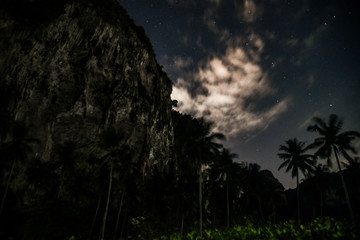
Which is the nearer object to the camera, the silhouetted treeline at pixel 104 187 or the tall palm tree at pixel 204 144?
the silhouetted treeline at pixel 104 187

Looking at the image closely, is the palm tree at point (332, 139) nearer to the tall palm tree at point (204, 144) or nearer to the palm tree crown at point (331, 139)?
the palm tree crown at point (331, 139)

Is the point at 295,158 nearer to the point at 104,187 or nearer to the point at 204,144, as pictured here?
the point at 204,144

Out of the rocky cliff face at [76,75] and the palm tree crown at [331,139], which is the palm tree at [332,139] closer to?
the palm tree crown at [331,139]

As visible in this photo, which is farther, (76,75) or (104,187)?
(76,75)

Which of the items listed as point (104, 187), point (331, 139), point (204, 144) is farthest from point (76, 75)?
point (331, 139)

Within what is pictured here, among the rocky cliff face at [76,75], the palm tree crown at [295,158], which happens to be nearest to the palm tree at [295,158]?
the palm tree crown at [295,158]

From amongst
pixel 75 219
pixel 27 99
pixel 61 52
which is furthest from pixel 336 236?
pixel 61 52

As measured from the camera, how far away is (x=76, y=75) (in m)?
35.0

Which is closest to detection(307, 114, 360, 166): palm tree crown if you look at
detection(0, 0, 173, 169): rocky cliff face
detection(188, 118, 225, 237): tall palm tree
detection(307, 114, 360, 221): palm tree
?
detection(307, 114, 360, 221): palm tree

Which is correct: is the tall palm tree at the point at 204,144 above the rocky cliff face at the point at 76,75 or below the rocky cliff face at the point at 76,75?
below

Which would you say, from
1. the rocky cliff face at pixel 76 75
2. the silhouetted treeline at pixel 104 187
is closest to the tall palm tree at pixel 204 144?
the silhouetted treeline at pixel 104 187

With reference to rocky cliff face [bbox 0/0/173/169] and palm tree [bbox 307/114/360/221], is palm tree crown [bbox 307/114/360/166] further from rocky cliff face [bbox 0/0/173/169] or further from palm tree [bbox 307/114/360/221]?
rocky cliff face [bbox 0/0/173/169]

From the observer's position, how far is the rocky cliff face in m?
31.8

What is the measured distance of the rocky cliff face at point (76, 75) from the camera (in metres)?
31.8
